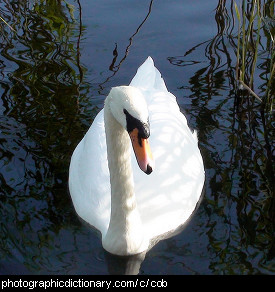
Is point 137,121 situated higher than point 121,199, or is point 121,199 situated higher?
point 137,121

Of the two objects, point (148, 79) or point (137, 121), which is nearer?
point (137, 121)

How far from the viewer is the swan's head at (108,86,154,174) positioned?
4789mm

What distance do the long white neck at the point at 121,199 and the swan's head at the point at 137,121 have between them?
26 cm

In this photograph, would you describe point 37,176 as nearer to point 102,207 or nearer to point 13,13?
point 102,207

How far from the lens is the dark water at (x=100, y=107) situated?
577cm

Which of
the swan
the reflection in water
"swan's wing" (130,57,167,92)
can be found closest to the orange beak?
the swan

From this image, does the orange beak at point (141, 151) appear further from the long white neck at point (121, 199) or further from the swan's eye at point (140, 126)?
A: the long white neck at point (121, 199)

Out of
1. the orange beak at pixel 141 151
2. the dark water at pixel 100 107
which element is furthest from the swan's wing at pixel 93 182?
the orange beak at pixel 141 151

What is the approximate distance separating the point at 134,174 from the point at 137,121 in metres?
1.28

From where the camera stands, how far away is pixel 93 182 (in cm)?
608

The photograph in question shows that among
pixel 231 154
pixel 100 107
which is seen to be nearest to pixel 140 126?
pixel 231 154

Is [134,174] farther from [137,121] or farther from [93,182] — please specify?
[137,121]

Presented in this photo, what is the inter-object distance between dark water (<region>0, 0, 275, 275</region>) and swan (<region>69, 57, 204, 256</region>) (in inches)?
6.8

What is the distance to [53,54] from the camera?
28.5 ft
